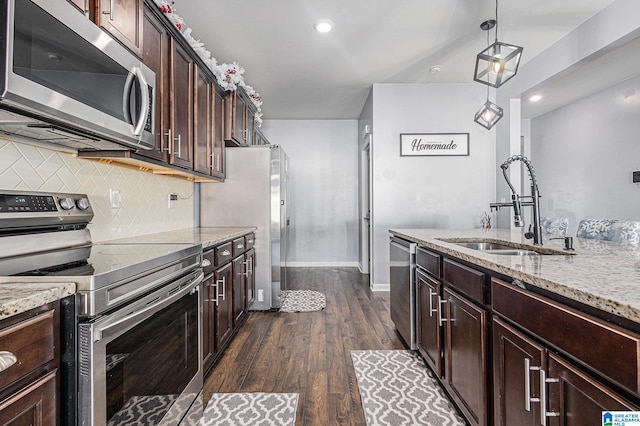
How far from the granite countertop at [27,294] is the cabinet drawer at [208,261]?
108 cm

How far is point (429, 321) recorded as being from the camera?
2064 millimetres

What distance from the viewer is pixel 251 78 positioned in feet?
13.6

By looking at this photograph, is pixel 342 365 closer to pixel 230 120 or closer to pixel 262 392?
pixel 262 392

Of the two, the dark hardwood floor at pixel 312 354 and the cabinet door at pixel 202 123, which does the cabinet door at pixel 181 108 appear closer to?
the cabinet door at pixel 202 123

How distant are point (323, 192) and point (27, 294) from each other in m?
5.35

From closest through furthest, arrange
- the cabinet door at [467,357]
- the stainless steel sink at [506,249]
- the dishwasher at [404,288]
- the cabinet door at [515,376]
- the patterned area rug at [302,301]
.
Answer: the cabinet door at [515,376] < the cabinet door at [467,357] < the stainless steel sink at [506,249] < the dishwasher at [404,288] < the patterned area rug at [302,301]

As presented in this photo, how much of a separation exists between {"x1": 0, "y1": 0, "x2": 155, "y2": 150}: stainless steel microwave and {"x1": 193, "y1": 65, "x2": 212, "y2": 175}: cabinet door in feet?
3.15

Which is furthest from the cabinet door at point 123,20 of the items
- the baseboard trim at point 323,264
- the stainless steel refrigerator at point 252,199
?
the baseboard trim at point 323,264

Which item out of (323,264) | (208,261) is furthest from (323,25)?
(323,264)

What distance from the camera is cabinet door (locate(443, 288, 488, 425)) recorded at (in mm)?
1383

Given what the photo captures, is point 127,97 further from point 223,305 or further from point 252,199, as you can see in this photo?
point 252,199

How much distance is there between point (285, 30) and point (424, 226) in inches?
117

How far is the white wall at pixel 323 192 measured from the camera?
6043mm

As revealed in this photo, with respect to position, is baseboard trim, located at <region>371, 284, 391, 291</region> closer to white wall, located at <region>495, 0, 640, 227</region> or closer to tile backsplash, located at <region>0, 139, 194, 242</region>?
white wall, located at <region>495, 0, 640, 227</region>
